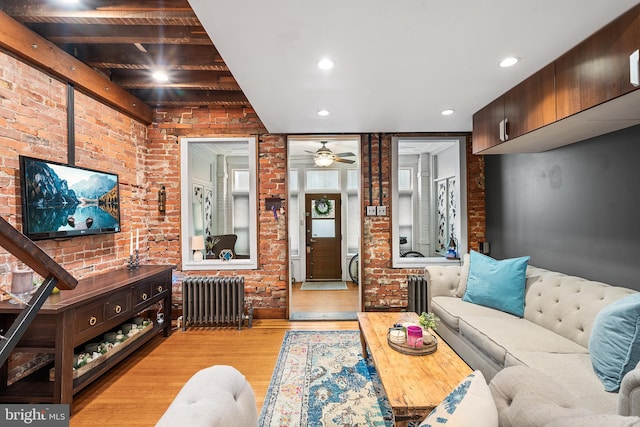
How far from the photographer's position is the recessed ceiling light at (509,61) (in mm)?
2223

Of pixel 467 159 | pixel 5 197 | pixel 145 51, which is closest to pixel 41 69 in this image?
pixel 145 51

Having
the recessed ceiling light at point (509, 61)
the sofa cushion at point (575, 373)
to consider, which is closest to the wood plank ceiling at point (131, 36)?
the recessed ceiling light at point (509, 61)

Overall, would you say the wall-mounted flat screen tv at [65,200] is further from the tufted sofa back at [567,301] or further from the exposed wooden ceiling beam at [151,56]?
the tufted sofa back at [567,301]

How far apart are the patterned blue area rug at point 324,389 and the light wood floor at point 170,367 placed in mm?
→ 126

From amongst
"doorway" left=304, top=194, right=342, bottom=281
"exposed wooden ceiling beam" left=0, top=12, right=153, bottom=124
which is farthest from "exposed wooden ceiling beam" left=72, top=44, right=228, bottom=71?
"doorway" left=304, top=194, right=342, bottom=281

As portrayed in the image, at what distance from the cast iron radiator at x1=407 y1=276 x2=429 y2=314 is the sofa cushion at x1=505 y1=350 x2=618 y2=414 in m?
1.87

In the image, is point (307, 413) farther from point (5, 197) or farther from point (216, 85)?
point (216, 85)

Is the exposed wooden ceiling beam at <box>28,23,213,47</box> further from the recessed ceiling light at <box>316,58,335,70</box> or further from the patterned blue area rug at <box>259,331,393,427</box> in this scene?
the patterned blue area rug at <box>259,331,393,427</box>

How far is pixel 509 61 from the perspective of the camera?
7.42 ft

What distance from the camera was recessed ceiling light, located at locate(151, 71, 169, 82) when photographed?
3298 mm

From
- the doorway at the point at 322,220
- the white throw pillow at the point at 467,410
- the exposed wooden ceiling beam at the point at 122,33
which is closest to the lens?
the white throw pillow at the point at 467,410

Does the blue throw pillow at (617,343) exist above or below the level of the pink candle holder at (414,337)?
above

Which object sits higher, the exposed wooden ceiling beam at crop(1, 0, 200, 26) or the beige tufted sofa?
the exposed wooden ceiling beam at crop(1, 0, 200, 26)

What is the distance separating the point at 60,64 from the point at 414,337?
11.9ft
